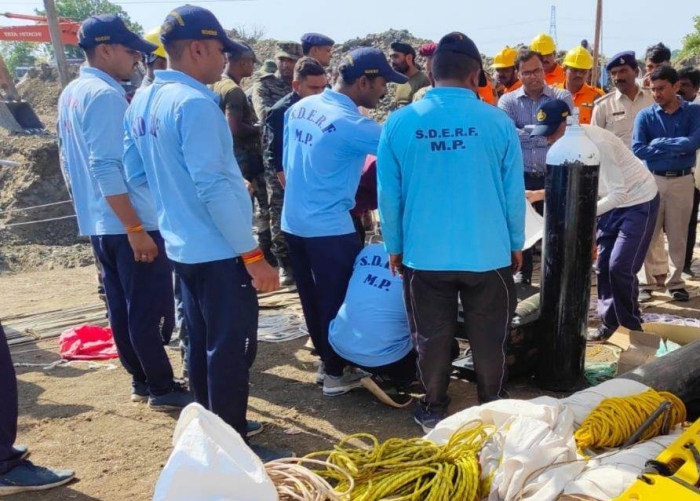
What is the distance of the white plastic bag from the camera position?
2.21m

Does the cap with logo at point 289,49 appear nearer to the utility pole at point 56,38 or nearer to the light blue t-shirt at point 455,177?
the light blue t-shirt at point 455,177

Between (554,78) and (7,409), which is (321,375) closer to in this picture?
(7,409)

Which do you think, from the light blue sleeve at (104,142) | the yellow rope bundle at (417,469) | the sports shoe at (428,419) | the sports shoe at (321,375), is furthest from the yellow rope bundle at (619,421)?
the light blue sleeve at (104,142)

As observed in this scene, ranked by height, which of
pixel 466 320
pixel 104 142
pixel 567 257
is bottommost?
pixel 466 320

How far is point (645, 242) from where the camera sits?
5117 mm

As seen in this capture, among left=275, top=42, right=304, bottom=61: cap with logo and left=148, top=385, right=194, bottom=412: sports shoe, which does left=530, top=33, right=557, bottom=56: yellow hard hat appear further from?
left=148, top=385, right=194, bottom=412: sports shoe

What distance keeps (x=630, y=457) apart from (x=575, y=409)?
0.51m

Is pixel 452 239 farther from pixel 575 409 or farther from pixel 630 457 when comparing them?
pixel 630 457

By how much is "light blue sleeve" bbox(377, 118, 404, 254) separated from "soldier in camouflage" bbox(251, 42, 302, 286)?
3.03 metres

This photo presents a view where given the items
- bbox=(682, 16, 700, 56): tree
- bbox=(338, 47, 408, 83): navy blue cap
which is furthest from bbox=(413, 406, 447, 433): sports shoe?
bbox=(682, 16, 700, 56): tree

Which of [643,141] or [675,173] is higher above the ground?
[643,141]

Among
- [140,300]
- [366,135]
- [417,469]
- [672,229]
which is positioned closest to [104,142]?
[140,300]

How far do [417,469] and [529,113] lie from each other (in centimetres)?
476

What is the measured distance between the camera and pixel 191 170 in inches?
124
